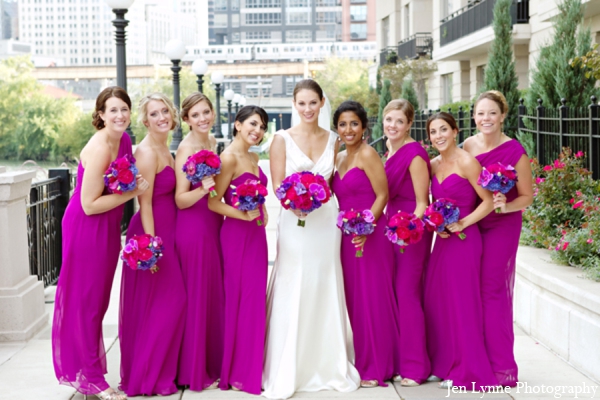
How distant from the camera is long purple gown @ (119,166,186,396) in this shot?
579 centimetres

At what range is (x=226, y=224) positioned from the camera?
19.9 ft

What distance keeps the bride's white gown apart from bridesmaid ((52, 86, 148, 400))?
3.93 ft

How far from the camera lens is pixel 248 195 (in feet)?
18.6

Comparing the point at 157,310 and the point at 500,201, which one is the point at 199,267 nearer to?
the point at 157,310

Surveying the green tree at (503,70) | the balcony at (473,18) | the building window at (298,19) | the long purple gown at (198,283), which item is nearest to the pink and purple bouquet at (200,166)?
the long purple gown at (198,283)

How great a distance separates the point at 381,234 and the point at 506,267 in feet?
3.20

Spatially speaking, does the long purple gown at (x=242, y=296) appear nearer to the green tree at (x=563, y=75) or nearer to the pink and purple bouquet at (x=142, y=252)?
the pink and purple bouquet at (x=142, y=252)

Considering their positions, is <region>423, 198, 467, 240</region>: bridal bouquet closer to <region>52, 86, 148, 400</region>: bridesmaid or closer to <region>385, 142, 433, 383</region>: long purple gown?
<region>385, 142, 433, 383</region>: long purple gown

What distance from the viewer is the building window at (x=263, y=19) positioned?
196 meters

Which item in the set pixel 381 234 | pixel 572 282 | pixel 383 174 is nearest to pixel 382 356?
pixel 381 234

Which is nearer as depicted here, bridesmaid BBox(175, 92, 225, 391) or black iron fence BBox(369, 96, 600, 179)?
bridesmaid BBox(175, 92, 225, 391)

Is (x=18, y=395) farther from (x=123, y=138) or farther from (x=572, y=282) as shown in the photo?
(x=572, y=282)

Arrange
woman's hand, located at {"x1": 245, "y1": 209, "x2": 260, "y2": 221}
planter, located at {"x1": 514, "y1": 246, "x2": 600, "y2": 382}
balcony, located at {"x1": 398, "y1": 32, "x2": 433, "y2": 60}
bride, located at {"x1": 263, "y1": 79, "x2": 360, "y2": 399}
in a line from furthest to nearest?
balcony, located at {"x1": 398, "y1": 32, "x2": 433, "y2": 60} → planter, located at {"x1": 514, "y1": 246, "x2": 600, "y2": 382} → bride, located at {"x1": 263, "y1": 79, "x2": 360, "y2": 399} → woman's hand, located at {"x1": 245, "y1": 209, "x2": 260, "y2": 221}

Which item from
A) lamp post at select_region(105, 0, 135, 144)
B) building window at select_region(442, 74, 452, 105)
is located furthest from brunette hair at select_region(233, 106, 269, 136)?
building window at select_region(442, 74, 452, 105)
